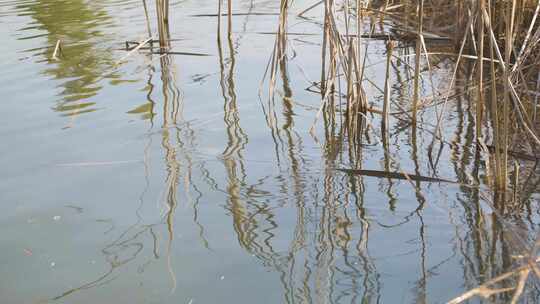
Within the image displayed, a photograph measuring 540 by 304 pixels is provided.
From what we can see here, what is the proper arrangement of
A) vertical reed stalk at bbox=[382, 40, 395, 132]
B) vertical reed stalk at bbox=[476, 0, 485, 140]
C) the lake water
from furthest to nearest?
vertical reed stalk at bbox=[382, 40, 395, 132]
vertical reed stalk at bbox=[476, 0, 485, 140]
the lake water

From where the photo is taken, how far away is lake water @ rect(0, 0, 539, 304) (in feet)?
7.42

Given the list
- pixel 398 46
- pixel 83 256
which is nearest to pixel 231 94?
pixel 398 46

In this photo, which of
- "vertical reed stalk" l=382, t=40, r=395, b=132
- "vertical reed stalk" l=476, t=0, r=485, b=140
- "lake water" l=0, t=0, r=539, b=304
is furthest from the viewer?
"vertical reed stalk" l=382, t=40, r=395, b=132

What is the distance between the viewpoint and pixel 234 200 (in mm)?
2930

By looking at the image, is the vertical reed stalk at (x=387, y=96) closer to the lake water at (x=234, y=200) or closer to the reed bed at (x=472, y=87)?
the reed bed at (x=472, y=87)

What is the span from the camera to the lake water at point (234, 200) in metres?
2.26

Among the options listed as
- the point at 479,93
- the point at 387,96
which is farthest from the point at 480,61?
the point at 387,96

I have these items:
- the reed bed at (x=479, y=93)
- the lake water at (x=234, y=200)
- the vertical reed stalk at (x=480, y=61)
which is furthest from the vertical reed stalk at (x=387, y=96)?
the vertical reed stalk at (x=480, y=61)

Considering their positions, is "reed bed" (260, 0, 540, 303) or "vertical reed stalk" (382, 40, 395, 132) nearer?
"reed bed" (260, 0, 540, 303)

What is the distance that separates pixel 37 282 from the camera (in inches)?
92.0

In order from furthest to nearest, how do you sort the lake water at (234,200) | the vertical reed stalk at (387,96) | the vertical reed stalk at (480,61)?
the vertical reed stalk at (387,96)
the vertical reed stalk at (480,61)
the lake water at (234,200)

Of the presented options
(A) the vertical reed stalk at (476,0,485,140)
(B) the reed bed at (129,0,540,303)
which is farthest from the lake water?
(A) the vertical reed stalk at (476,0,485,140)

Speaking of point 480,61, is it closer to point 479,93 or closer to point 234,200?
point 479,93

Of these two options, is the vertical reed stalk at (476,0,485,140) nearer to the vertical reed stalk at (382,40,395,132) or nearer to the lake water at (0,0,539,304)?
the lake water at (0,0,539,304)
